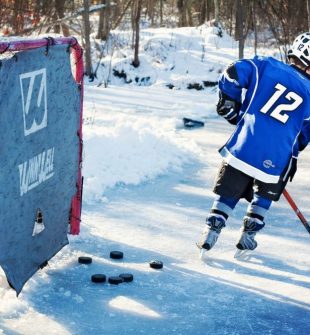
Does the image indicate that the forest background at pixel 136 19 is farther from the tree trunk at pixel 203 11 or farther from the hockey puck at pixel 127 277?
the hockey puck at pixel 127 277

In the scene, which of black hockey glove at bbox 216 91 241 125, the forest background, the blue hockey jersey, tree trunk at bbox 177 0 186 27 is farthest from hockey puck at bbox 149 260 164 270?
tree trunk at bbox 177 0 186 27

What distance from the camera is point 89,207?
483 centimetres

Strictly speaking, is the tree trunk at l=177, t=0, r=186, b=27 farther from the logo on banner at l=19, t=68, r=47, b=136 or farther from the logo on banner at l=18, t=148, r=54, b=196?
the logo on banner at l=19, t=68, r=47, b=136

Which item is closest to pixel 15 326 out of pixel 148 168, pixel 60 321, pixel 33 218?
pixel 60 321

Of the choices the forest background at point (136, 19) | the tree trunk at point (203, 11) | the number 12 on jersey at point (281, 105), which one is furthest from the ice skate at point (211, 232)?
the tree trunk at point (203, 11)

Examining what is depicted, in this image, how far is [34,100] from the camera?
2.95 metres

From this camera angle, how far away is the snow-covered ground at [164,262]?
2.94m

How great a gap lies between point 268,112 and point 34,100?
140 cm

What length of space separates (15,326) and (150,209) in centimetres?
225

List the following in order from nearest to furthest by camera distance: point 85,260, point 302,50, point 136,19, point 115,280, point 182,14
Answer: point 115,280, point 85,260, point 302,50, point 136,19, point 182,14

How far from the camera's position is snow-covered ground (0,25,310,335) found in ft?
9.64

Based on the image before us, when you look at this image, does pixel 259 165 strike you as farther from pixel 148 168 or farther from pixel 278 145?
pixel 148 168

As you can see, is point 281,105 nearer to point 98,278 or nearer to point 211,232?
point 211,232

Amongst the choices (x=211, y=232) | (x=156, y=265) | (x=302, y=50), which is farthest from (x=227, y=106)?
(x=156, y=265)
